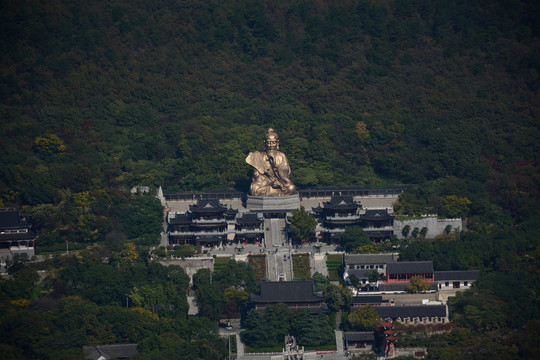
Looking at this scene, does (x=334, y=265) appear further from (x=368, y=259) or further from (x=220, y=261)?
(x=220, y=261)

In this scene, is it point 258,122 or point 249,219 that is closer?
point 249,219

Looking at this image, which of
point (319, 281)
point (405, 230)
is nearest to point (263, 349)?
point (319, 281)

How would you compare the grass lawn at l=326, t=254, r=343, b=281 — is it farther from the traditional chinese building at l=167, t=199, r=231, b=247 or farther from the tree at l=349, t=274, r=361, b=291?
the traditional chinese building at l=167, t=199, r=231, b=247

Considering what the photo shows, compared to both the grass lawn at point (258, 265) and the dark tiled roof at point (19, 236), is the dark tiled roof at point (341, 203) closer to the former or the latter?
the grass lawn at point (258, 265)

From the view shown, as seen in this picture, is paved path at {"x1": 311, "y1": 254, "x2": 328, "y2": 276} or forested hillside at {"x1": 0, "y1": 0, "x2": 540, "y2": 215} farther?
forested hillside at {"x1": 0, "y1": 0, "x2": 540, "y2": 215}

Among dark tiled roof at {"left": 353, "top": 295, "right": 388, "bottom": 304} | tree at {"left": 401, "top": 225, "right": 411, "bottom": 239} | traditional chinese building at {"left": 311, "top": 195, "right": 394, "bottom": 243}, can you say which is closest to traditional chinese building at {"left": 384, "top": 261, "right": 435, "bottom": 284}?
dark tiled roof at {"left": 353, "top": 295, "right": 388, "bottom": 304}

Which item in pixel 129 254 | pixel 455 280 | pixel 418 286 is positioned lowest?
pixel 418 286

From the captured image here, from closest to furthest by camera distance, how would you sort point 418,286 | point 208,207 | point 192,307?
1. point 192,307
2. point 418,286
3. point 208,207

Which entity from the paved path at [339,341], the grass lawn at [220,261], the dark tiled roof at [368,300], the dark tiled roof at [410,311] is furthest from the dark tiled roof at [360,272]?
the grass lawn at [220,261]
